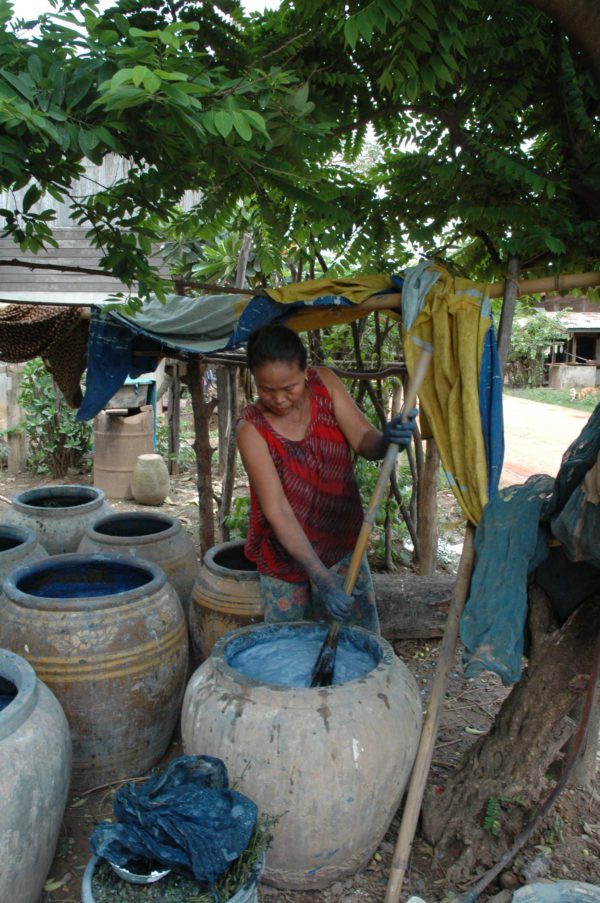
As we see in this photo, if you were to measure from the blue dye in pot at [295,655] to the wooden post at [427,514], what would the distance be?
2.30 meters

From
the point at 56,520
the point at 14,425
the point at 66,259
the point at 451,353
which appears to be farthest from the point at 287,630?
the point at 14,425

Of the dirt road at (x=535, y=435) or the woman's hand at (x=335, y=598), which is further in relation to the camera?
the dirt road at (x=535, y=435)

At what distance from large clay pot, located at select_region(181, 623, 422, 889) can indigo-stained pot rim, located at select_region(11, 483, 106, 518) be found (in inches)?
91.6

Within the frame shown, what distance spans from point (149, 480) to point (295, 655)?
5489 millimetres

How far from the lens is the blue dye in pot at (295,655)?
2461 mm

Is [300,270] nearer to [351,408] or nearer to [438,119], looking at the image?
[438,119]

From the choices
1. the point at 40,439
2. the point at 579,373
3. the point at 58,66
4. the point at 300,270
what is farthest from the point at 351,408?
the point at 579,373

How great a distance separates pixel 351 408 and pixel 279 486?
0.50 metres

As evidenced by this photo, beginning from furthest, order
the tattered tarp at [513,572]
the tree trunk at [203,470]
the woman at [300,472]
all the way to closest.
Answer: the tree trunk at [203,470]
the woman at [300,472]
the tattered tarp at [513,572]

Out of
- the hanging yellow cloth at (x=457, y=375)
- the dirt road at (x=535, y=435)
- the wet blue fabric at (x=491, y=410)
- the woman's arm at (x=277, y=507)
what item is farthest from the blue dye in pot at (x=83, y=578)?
the dirt road at (x=535, y=435)

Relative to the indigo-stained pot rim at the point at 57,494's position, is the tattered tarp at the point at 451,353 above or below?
above

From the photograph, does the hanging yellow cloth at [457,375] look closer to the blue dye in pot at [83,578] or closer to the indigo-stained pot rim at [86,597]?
the indigo-stained pot rim at [86,597]

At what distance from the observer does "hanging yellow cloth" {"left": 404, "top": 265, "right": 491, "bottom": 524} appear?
2.28 meters

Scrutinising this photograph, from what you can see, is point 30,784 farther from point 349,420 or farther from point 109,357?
point 109,357
